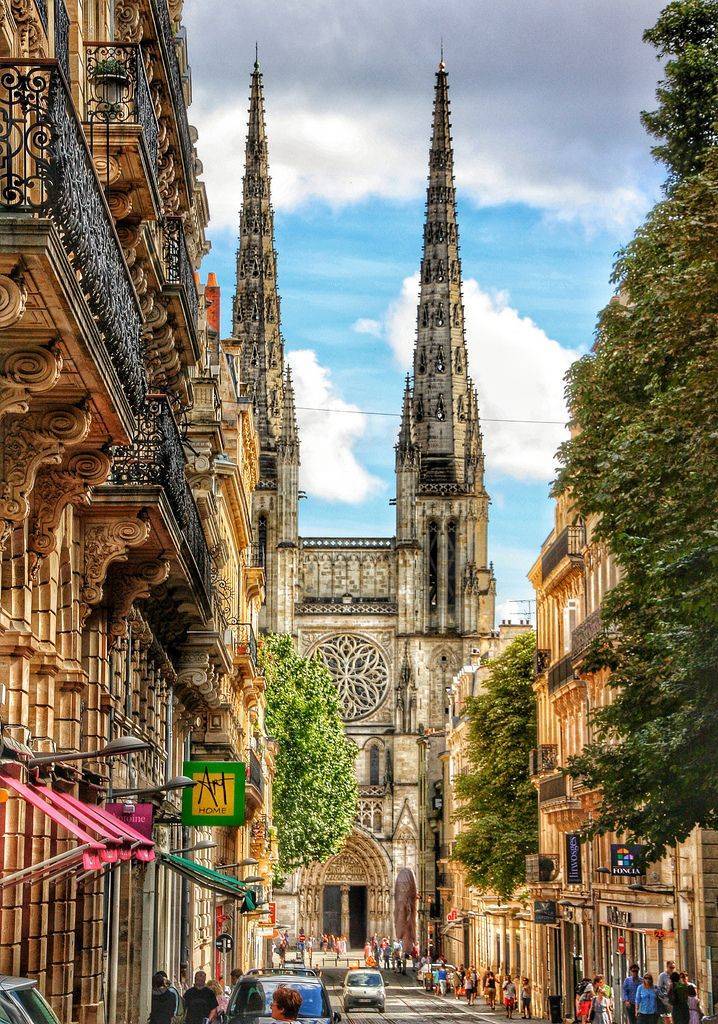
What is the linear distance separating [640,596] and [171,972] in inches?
525

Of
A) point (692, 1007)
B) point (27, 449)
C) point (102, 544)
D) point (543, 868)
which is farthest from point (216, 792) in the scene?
point (543, 868)

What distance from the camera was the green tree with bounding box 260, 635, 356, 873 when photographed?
88438mm


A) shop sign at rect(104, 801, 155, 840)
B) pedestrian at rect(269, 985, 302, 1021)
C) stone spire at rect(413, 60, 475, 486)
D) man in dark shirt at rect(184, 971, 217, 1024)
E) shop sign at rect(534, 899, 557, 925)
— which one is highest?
stone spire at rect(413, 60, 475, 486)

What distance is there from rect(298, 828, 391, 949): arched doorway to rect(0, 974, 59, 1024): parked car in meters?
117

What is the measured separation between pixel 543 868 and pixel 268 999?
3697cm

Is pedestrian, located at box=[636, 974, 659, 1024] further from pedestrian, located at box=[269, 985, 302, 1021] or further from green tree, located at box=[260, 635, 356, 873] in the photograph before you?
green tree, located at box=[260, 635, 356, 873]

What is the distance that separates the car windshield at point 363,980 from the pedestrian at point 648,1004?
28302 mm

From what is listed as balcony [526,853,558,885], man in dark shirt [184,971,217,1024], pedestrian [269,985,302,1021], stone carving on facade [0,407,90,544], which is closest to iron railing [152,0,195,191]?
stone carving on facade [0,407,90,544]

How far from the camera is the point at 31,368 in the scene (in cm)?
1295

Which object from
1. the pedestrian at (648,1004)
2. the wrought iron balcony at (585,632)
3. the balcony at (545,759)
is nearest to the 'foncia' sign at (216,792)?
the pedestrian at (648,1004)

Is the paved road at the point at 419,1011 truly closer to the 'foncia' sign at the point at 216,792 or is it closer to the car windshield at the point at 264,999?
the 'foncia' sign at the point at 216,792

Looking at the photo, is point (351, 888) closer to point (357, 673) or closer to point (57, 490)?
point (357, 673)

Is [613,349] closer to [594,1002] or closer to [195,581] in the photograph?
[195,581]

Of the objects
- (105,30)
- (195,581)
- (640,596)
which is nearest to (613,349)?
(640,596)
